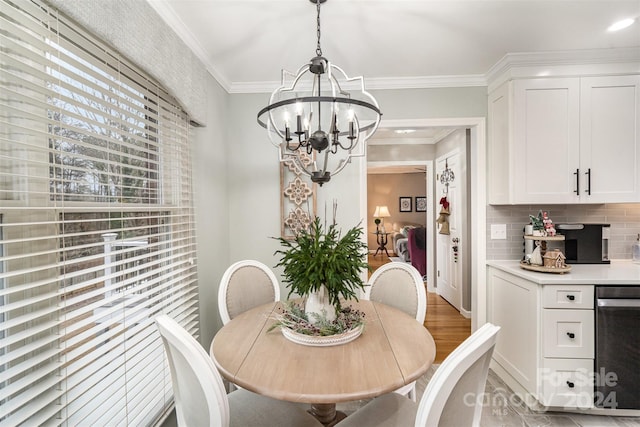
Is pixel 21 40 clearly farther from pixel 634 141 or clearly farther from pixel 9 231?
pixel 634 141

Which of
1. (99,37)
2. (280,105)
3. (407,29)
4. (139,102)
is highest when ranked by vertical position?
(407,29)

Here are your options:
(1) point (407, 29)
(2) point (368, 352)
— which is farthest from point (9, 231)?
(1) point (407, 29)

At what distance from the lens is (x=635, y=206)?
268cm

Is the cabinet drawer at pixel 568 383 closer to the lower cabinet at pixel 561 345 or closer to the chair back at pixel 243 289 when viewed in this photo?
the lower cabinet at pixel 561 345

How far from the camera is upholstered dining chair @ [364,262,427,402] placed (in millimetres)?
1958

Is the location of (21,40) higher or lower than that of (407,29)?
lower

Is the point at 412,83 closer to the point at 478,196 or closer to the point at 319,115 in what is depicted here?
the point at 478,196

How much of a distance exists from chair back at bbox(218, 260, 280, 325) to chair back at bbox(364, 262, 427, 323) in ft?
2.37

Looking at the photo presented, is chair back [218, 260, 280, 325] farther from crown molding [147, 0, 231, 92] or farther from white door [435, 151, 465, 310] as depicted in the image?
white door [435, 151, 465, 310]

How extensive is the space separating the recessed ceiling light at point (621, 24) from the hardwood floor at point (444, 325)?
2567 mm

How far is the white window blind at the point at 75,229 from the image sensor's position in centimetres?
95

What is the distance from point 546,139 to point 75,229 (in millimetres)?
3012

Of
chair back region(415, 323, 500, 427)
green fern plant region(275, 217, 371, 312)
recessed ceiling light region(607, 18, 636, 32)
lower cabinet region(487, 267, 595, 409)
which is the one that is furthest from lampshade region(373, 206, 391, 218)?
chair back region(415, 323, 500, 427)

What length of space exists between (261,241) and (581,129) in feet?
8.93
